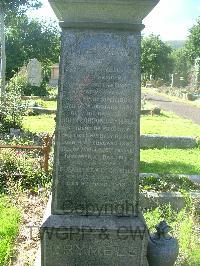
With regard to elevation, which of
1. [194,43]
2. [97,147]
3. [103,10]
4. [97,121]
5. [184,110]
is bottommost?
[184,110]

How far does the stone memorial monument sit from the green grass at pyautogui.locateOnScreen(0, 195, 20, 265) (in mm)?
985

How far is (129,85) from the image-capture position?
14.8 feet

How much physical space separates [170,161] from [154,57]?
2106 inches

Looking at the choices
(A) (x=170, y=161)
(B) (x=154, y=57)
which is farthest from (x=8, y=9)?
(B) (x=154, y=57)

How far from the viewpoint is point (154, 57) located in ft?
209

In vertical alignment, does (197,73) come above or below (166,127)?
above

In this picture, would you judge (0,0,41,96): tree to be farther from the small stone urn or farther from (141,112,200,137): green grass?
the small stone urn

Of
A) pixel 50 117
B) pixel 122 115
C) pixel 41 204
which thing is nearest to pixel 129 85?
pixel 122 115

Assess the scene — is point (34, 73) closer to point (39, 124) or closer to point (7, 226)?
point (39, 124)

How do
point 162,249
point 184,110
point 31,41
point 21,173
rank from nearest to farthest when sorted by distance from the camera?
point 162,249 → point 21,173 → point 184,110 → point 31,41

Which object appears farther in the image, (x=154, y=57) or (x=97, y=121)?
(x=154, y=57)

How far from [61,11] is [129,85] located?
104cm

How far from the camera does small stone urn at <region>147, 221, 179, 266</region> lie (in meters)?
4.65

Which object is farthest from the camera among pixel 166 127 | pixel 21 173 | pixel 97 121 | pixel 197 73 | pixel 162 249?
pixel 197 73
